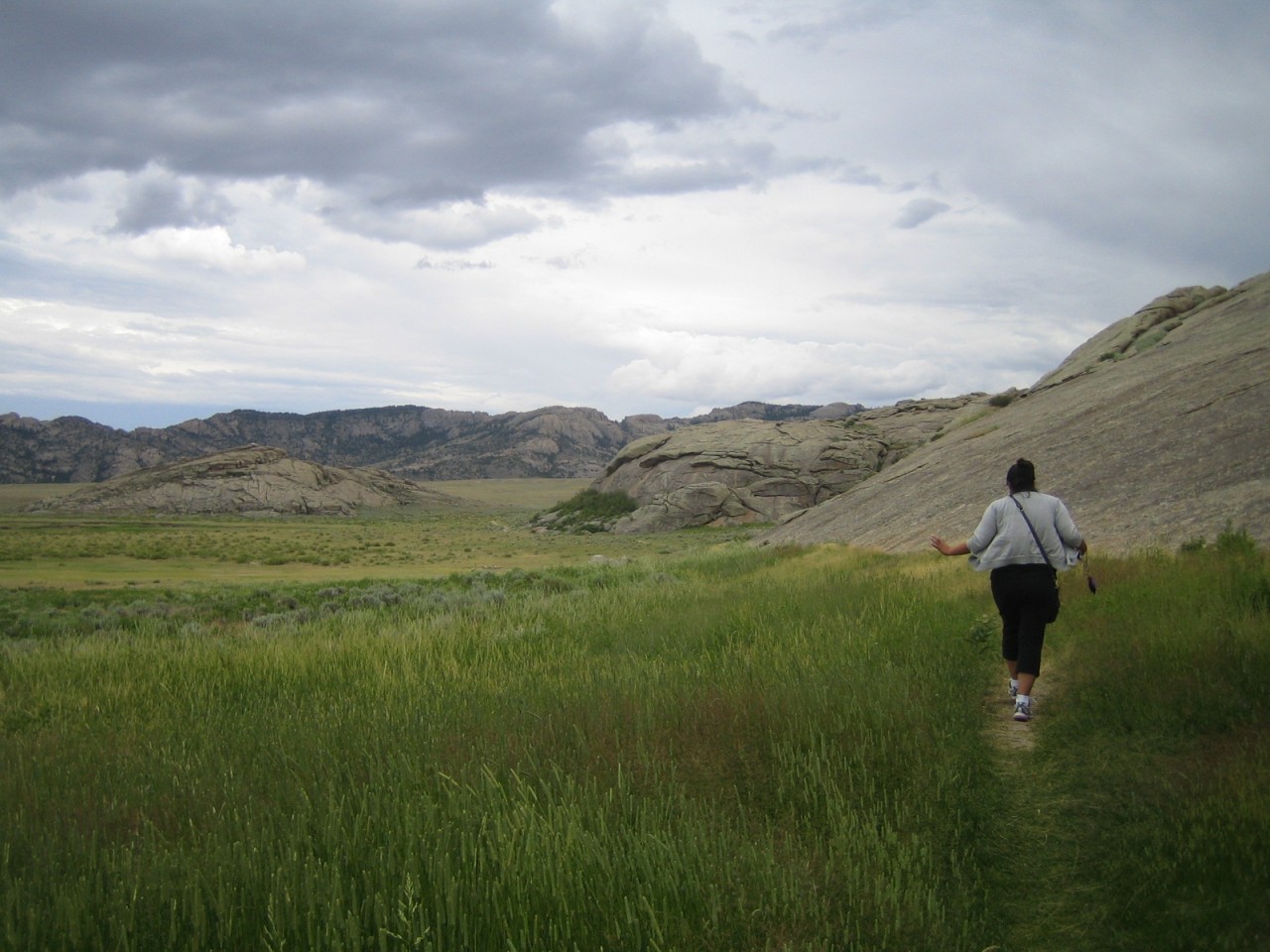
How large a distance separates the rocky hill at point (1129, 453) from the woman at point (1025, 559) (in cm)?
514

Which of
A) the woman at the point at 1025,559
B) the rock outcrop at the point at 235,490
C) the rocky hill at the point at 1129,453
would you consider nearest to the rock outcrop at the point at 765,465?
the rocky hill at the point at 1129,453

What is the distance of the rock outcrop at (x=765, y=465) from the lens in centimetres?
5219

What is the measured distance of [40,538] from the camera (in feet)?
163

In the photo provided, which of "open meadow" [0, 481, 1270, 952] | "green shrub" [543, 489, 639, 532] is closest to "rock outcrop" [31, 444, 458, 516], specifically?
"green shrub" [543, 489, 639, 532]

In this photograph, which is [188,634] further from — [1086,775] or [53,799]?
[1086,775]

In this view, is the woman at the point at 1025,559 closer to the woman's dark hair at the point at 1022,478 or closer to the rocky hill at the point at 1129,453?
the woman's dark hair at the point at 1022,478

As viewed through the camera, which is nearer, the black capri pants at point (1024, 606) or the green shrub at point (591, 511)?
the black capri pants at point (1024, 606)

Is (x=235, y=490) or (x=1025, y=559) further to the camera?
(x=235, y=490)

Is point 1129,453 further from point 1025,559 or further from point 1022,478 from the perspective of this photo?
point 1025,559

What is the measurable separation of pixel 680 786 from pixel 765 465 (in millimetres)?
51244

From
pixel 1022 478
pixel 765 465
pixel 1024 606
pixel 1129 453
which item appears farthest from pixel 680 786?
pixel 765 465

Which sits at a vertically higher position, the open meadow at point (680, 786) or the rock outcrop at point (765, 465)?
the rock outcrop at point (765, 465)

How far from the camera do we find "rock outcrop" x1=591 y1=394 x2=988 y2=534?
171 feet

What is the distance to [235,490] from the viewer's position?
106 m
